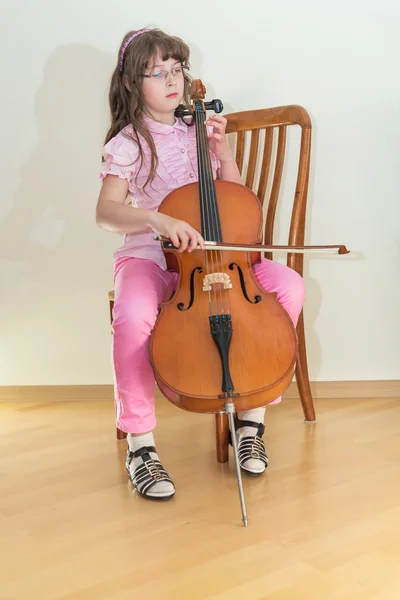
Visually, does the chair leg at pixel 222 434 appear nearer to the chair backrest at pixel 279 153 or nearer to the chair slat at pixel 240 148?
the chair backrest at pixel 279 153

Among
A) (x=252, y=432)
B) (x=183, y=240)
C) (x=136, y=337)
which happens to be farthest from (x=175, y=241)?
(x=252, y=432)

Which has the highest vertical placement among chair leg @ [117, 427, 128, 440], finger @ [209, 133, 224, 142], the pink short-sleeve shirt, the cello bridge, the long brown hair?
the long brown hair

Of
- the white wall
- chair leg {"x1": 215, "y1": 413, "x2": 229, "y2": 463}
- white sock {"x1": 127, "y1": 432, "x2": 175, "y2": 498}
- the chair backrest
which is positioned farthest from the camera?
the white wall

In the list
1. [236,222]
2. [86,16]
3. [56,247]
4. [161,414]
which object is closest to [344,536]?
[236,222]

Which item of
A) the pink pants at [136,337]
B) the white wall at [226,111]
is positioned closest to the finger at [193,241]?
the pink pants at [136,337]

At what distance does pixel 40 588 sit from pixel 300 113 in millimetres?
1337

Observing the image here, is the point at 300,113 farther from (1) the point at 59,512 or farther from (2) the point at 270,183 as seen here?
(1) the point at 59,512

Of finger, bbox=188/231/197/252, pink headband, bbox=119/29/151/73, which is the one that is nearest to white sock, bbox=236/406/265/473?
finger, bbox=188/231/197/252

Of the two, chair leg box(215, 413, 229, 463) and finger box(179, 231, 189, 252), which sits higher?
finger box(179, 231, 189, 252)

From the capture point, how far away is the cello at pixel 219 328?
5.11 feet

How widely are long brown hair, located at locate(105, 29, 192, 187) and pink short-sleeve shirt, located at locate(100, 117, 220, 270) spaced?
0.03m

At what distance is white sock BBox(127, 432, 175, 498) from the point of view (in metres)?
1.72

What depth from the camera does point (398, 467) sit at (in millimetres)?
1847

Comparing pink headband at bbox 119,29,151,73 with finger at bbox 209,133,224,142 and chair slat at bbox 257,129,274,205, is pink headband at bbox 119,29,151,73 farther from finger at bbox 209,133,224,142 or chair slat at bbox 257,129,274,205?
chair slat at bbox 257,129,274,205
